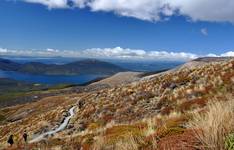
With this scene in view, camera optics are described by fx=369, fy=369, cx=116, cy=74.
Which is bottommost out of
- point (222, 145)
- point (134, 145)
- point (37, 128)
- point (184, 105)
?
point (37, 128)

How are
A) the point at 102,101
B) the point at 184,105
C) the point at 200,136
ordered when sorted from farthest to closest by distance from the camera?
the point at 102,101 → the point at 184,105 → the point at 200,136

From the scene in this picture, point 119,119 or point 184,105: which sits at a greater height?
point 184,105

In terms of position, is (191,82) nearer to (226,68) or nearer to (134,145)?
(226,68)

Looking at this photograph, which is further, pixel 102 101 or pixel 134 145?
pixel 102 101

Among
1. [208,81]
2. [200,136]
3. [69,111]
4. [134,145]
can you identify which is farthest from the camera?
[69,111]

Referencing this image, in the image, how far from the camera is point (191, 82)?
37.8 metres

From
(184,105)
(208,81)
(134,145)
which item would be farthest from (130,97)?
(134,145)

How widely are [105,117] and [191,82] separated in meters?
9.69

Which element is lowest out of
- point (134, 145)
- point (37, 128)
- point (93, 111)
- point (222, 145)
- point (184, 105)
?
point (37, 128)

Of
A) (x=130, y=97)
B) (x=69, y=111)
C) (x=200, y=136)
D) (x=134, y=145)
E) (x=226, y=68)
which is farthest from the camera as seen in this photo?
(x=69, y=111)

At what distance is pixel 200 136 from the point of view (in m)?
7.04

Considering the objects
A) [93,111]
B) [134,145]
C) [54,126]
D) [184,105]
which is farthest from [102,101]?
[134,145]

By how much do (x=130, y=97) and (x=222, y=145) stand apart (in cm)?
3646

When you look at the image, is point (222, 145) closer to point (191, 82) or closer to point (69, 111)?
point (191, 82)
